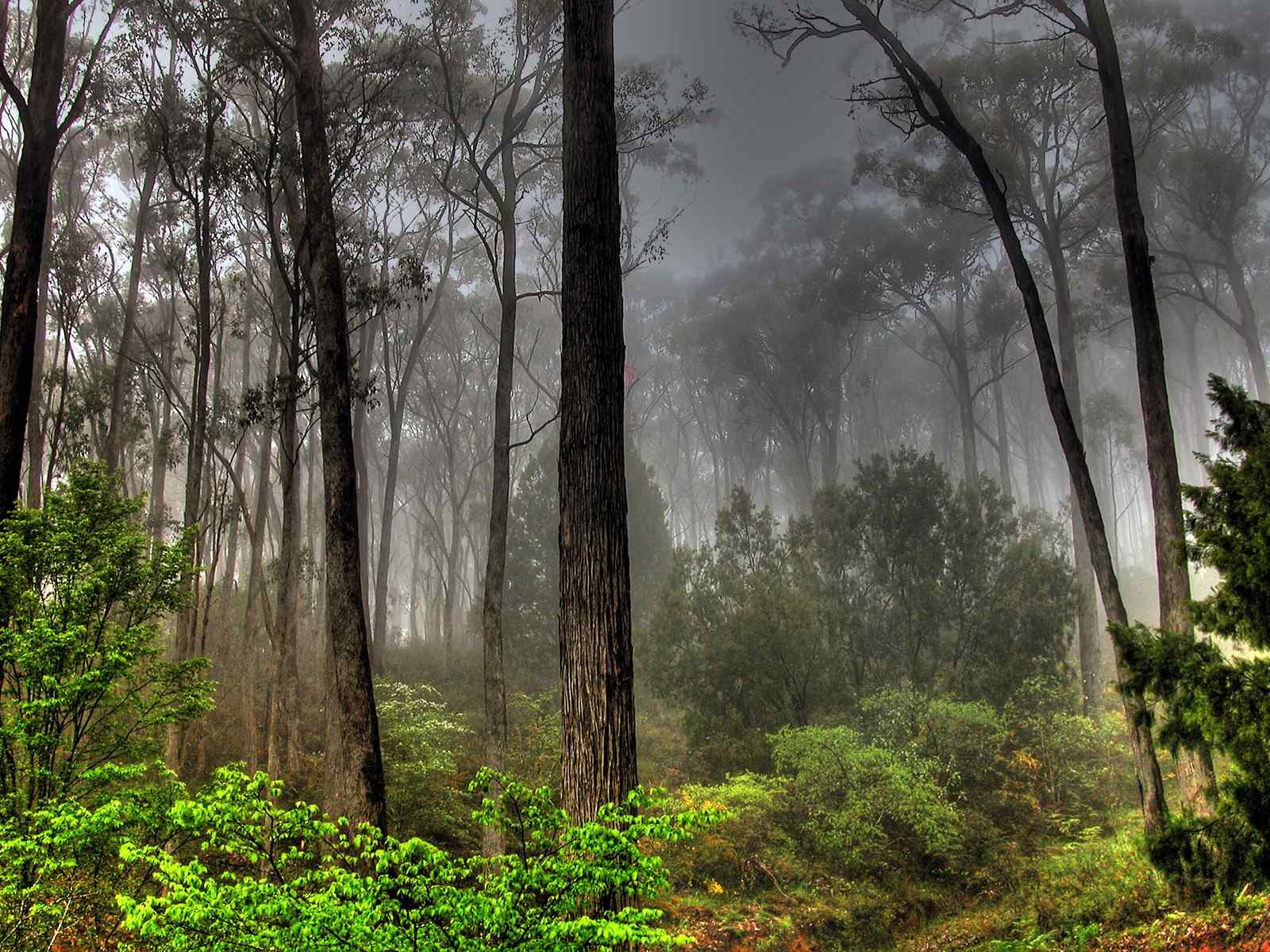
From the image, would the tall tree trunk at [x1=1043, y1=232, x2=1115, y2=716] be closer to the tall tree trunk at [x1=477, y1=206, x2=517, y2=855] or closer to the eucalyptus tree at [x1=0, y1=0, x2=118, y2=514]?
the tall tree trunk at [x1=477, y1=206, x2=517, y2=855]

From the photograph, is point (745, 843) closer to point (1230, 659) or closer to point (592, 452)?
point (1230, 659)

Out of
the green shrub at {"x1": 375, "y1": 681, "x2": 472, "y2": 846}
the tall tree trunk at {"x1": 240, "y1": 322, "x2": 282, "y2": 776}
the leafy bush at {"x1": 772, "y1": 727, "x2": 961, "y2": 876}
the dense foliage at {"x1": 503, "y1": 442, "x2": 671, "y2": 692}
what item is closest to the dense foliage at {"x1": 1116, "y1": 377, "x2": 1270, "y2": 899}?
the leafy bush at {"x1": 772, "y1": 727, "x2": 961, "y2": 876}

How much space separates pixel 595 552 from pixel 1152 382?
731 centimetres

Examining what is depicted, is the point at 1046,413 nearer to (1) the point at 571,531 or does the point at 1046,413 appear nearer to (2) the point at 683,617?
(2) the point at 683,617

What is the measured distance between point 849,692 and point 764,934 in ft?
19.7

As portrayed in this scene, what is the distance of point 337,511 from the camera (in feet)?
23.8

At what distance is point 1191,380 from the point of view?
35469mm

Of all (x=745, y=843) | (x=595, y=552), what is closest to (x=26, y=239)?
(x=595, y=552)

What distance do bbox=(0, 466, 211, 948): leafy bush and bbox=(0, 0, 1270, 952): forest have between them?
0.19 feet

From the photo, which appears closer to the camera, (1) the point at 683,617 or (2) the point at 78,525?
(2) the point at 78,525

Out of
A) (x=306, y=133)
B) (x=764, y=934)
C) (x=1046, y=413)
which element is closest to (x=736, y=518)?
(x=764, y=934)

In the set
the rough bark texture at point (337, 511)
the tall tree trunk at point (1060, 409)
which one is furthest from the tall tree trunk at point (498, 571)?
the tall tree trunk at point (1060, 409)

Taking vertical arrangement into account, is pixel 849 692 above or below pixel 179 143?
below

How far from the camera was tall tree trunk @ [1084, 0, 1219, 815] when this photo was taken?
779 cm
